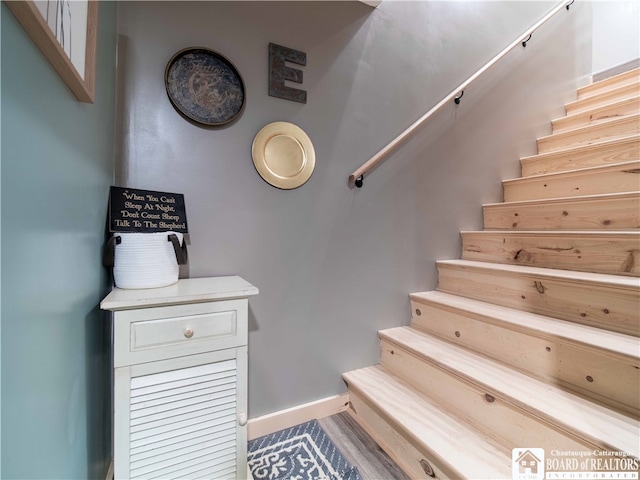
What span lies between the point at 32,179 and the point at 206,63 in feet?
2.96

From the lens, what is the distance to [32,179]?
1.67 ft

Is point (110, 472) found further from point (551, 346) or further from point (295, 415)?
point (551, 346)

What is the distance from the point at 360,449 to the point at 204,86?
170 centimetres

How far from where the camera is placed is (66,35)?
0.60 metres

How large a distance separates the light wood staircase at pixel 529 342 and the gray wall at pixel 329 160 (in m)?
0.21

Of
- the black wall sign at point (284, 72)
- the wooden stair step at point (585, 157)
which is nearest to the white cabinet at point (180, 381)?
the black wall sign at point (284, 72)

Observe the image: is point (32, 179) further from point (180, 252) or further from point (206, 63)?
point (206, 63)

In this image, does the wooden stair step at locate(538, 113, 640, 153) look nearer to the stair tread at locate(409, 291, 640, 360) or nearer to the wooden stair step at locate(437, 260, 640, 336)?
the wooden stair step at locate(437, 260, 640, 336)

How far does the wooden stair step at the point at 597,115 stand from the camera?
1880 mm

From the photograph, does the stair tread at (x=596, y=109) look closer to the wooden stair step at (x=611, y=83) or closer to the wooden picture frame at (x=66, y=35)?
the wooden stair step at (x=611, y=83)

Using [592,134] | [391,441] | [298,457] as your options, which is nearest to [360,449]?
[391,441]

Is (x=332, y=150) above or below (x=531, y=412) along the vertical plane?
above

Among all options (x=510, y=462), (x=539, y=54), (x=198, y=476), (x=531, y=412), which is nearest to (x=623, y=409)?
(x=531, y=412)

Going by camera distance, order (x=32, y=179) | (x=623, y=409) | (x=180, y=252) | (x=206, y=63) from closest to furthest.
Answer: (x=32, y=179), (x=623, y=409), (x=180, y=252), (x=206, y=63)
